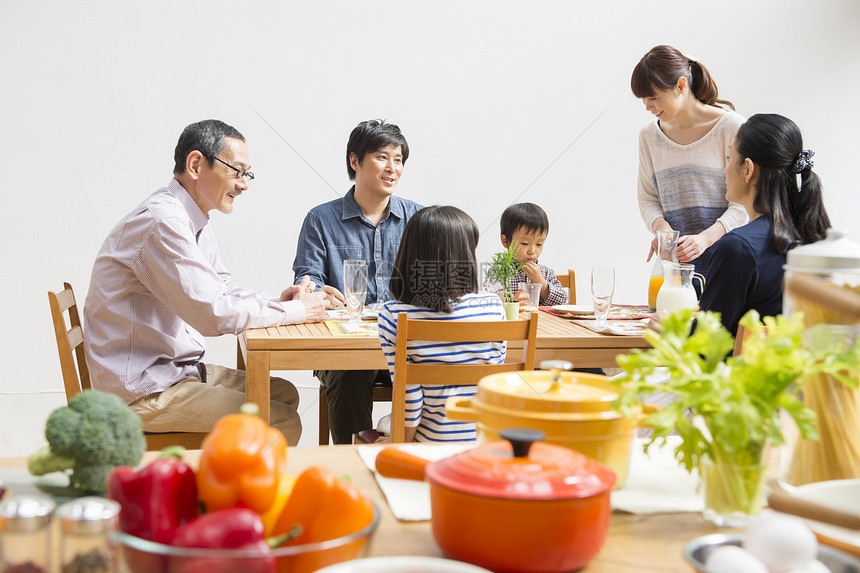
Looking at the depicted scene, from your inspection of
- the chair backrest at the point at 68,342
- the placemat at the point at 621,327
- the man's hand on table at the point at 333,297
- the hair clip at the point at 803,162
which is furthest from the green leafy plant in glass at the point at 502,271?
the chair backrest at the point at 68,342

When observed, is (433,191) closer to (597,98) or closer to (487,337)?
(597,98)

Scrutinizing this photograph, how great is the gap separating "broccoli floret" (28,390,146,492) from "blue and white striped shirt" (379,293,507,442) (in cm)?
105

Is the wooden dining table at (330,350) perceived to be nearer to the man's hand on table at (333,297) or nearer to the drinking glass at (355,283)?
the drinking glass at (355,283)

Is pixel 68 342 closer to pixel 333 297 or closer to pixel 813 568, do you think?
pixel 333 297

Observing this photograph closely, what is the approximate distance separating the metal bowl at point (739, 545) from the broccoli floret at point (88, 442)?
45 centimetres

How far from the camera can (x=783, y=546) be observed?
1.69 ft

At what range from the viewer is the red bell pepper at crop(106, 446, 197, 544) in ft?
1.71

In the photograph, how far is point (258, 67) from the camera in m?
4.06

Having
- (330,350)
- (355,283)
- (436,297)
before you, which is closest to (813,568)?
(436,297)

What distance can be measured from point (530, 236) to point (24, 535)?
2637 millimetres

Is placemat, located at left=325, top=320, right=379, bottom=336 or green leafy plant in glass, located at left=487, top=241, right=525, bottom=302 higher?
green leafy plant in glass, located at left=487, top=241, right=525, bottom=302

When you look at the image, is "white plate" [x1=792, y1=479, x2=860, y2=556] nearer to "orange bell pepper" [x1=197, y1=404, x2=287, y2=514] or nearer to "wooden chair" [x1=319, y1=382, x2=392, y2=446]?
"orange bell pepper" [x1=197, y1=404, x2=287, y2=514]

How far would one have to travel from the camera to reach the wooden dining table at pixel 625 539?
61 cm

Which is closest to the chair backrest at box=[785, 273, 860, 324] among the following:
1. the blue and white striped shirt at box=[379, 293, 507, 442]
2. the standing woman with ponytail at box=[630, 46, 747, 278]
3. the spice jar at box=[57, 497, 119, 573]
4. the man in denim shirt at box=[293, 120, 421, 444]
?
the spice jar at box=[57, 497, 119, 573]
